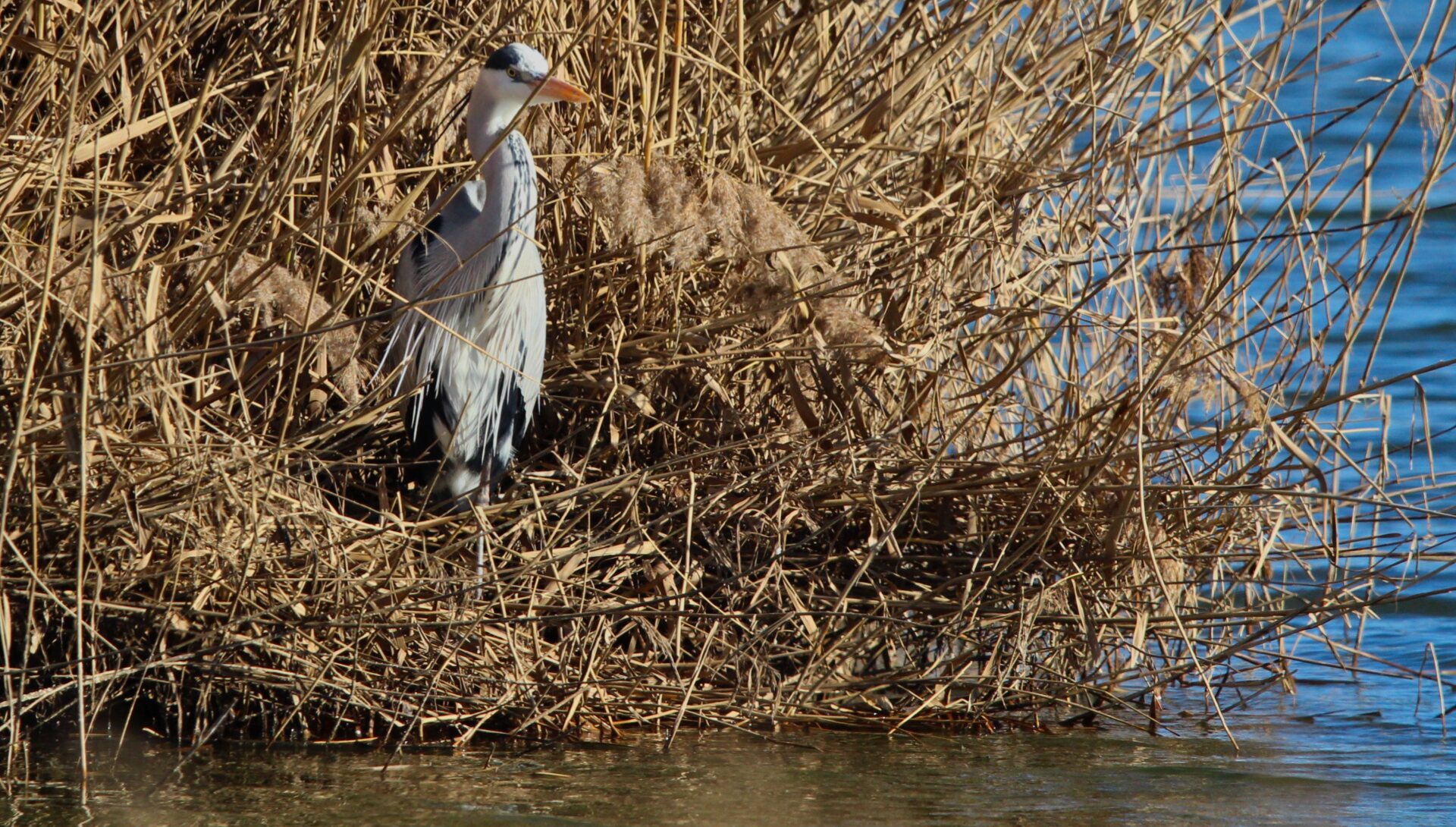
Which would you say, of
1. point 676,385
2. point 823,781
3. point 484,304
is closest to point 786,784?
point 823,781

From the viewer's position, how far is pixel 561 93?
3.07m

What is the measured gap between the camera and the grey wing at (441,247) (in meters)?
3.42

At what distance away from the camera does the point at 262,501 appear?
2828 millimetres

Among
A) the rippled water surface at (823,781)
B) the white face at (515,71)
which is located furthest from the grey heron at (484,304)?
the rippled water surface at (823,781)

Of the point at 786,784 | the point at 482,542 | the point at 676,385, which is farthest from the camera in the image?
the point at 676,385

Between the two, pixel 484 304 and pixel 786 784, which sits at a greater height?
pixel 484 304

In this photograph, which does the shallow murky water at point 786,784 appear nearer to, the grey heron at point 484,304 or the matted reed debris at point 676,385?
the matted reed debris at point 676,385

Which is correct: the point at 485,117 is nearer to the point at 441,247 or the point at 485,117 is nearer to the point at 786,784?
the point at 441,247

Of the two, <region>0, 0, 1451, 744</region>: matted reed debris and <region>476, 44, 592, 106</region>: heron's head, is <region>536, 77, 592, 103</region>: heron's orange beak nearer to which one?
<region>476, 44, 592, 106</region>: heron's head

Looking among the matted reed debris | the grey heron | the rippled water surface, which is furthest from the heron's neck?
the rippled water surface

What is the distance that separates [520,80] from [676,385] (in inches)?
29.1

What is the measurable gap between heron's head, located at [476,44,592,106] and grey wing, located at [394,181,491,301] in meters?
0.28

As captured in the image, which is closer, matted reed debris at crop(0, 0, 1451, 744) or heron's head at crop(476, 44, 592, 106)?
matted reed debris at crop(0, 0, 1451, 744)

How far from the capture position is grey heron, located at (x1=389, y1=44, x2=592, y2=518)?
321cm
